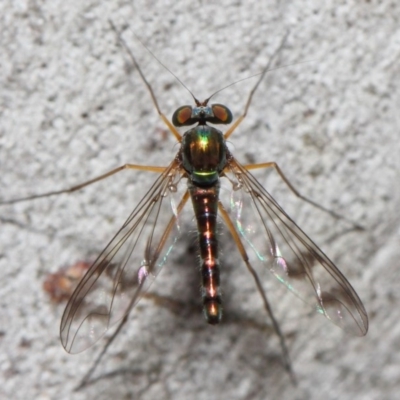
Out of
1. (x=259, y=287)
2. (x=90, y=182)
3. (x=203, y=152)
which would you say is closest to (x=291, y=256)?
(x=259, y=287)

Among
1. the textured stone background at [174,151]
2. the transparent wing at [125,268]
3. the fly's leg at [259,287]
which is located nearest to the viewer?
the transparent wing at [125,268]

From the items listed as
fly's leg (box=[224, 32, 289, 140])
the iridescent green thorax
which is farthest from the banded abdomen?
fly's leg (box=[224, 32, 289, 140])

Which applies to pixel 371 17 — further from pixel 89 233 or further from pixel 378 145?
pixel 89 233

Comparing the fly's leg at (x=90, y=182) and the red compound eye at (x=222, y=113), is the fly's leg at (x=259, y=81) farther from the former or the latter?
the fly's leg at (x=90, y=182)

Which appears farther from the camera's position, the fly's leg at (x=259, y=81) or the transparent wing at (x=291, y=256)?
the fly's leg at (x=259, y=81)

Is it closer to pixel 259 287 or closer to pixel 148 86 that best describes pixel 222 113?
pixel 148 86

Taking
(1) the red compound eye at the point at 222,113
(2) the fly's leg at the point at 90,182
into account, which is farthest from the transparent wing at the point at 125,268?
(1) the red compound eye at the point at 222,113

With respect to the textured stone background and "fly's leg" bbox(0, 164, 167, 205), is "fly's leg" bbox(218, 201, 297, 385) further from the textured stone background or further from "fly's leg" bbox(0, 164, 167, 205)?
"fly's leg" bbox(0, 164, 167, 205)
